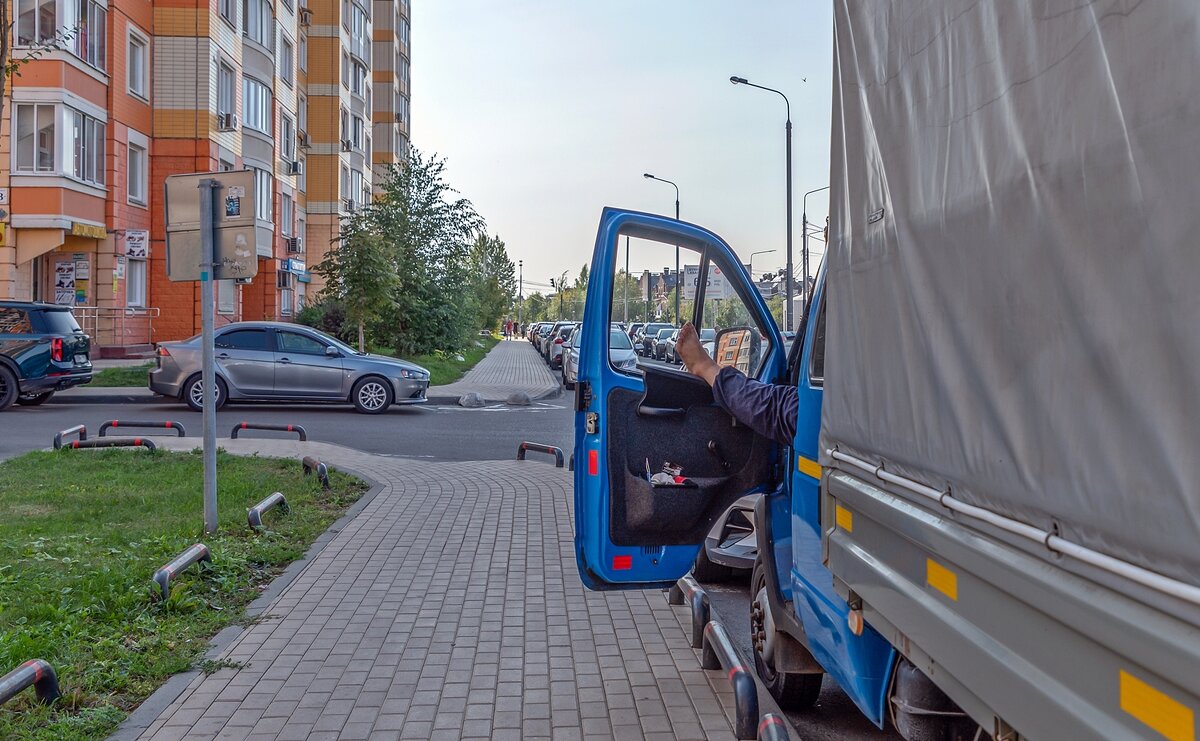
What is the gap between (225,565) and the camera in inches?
284

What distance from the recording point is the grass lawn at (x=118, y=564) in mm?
4977

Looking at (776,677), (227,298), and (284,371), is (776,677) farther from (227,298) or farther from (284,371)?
(227,298)

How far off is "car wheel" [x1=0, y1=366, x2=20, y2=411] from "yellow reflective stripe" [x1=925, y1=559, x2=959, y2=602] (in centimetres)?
1796

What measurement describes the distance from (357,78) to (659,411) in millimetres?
52669

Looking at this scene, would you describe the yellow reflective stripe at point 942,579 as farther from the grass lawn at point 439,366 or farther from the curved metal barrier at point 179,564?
the grass lawn at point 439,366

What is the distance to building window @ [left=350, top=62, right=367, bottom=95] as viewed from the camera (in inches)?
2121

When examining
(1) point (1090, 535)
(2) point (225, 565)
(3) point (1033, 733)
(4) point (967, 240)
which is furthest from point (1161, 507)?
(2) point (225, 565)

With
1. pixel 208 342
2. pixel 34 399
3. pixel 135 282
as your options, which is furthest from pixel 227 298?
pixel 208 342

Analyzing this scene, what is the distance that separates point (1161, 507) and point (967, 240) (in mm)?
929

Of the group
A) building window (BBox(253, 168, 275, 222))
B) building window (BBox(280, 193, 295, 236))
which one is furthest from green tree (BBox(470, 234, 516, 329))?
building window (BBox(253, 168, 275, 222))

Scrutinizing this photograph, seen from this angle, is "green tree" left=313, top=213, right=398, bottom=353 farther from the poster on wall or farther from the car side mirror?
the car side mirror

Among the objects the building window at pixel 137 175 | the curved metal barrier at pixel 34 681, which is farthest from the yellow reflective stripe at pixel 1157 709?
the building window at pixel 137 175

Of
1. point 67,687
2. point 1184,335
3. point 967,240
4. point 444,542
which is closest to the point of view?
point 1184,335

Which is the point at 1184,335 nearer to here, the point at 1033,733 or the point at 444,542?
the point at 1033,733
